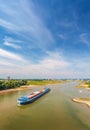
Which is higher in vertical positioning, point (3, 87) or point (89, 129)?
point (3, 87)

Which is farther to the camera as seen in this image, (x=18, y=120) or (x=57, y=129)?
(x=18, y=120)

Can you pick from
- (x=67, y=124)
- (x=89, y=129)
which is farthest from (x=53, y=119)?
(x=89, y=129)

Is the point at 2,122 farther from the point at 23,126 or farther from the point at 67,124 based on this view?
the point at 67,124

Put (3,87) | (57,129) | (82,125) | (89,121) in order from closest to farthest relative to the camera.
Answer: (57,129), (82,125), (89,121), (3,87)

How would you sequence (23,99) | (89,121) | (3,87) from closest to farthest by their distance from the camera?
(89,121), (23,99), (3,87)

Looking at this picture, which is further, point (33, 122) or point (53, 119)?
point (53, 119)

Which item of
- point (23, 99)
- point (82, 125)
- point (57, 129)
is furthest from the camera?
point (23, 99)

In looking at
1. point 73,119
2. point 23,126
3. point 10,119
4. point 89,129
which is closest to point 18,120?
point 10,119

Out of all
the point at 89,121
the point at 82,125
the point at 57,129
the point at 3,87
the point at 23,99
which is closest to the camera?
the point at 57,129

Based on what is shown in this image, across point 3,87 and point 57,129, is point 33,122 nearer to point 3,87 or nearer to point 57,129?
point 57,129
